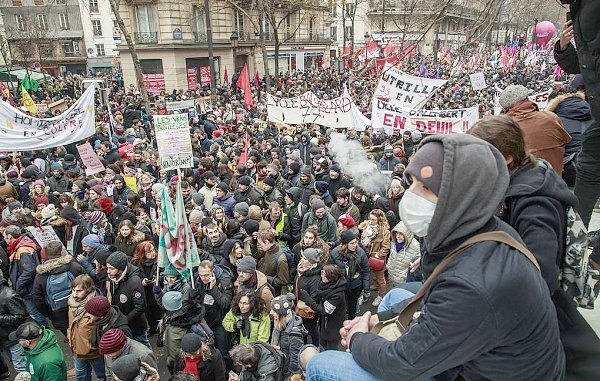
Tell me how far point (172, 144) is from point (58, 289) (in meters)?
3.48

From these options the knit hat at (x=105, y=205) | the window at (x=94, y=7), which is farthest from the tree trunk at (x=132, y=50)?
the window at (x=94, y=7)

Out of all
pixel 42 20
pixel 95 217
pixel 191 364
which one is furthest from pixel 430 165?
pixel 42 20

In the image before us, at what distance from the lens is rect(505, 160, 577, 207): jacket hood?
2047mm

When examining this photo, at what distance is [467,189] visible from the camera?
1.53 meters

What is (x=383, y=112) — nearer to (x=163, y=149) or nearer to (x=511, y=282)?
(x=163, y=149)

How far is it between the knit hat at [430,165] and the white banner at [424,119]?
29.6ft

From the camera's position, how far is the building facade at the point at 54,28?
1836 inches

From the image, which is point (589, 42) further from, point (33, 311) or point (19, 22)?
point (19, 22)

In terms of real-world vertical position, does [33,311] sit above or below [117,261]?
below

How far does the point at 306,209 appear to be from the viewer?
7387 millimetres

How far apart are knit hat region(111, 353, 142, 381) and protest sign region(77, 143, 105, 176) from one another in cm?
695

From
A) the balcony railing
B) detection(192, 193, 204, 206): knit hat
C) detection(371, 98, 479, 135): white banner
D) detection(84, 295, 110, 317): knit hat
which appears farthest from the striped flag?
the balcony railing

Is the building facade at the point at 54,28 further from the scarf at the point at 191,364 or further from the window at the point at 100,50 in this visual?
the scarf at the point at 191,364

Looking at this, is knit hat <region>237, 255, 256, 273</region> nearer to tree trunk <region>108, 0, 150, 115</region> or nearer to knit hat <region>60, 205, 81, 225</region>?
knit hat <region>60, 205, 81, 225</region>
